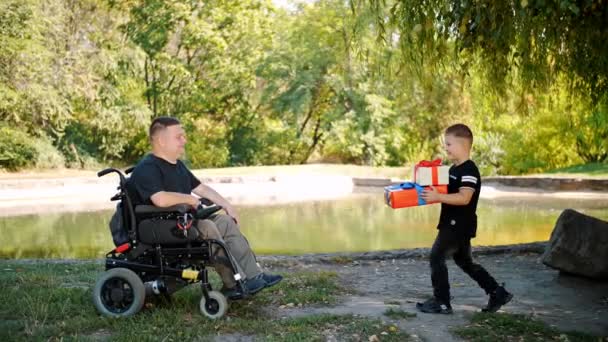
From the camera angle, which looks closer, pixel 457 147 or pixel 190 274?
pixel 190 274

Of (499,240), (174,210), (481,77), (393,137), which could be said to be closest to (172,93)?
(393,137)

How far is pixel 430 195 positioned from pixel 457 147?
0.43 meters

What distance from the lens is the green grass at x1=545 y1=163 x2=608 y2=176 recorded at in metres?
16.8

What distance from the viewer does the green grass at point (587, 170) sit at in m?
16.8

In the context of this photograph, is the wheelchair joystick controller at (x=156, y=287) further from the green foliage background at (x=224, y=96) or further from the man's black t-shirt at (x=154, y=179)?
the green foliage background at (x=224, y=96)

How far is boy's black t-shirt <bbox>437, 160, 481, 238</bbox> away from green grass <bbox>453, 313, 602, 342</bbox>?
0.60 m

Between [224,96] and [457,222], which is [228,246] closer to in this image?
[457,222]

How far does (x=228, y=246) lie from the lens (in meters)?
4.43

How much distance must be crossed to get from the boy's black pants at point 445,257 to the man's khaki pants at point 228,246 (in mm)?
1179

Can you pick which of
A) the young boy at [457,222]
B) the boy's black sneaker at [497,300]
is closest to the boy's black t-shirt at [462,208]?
the young boy at [457,222]

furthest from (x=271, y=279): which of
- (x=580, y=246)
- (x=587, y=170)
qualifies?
(x=587, y=170)

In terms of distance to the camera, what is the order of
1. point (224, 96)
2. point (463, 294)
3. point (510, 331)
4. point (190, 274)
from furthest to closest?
point (224, 96) → point (463, 294) → point (190, 274) → point (510, 331)

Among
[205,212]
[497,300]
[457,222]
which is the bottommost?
[497,300]

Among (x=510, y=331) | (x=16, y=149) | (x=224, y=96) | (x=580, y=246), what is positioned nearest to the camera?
(x=510, y=331)
